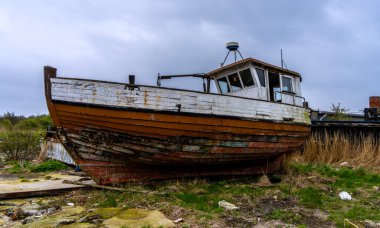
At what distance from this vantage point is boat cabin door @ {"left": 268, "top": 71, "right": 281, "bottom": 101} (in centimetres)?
899

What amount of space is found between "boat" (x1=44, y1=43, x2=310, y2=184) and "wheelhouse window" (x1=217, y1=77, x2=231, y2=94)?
165cm

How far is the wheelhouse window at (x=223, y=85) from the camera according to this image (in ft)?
30.2

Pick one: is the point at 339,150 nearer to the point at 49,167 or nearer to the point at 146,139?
the point at 146,139

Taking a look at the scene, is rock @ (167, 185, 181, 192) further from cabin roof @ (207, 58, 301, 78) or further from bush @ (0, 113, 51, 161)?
bush @ (0, 113, 51, 161)

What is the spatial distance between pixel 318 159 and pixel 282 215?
7921mm

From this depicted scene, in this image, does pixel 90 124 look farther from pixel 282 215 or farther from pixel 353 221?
pixel 353 221

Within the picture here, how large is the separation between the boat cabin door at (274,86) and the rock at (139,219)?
16.9 ft

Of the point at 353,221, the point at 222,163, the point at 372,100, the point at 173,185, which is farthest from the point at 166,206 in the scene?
the point at 372,100

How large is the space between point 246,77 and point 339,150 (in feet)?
18.9

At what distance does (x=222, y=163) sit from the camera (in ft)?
24.3

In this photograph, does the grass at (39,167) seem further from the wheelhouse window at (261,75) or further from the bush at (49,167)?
the wheelhouse window at (261,75)

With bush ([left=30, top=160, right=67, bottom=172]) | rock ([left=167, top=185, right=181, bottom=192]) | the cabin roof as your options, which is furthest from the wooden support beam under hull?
bush ([left=30, top=160, right=67, bottom=172])

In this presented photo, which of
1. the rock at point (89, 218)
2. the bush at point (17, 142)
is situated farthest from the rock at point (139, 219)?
the bush at point (17, 142)

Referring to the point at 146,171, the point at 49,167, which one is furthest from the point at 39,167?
the point at 146,171
